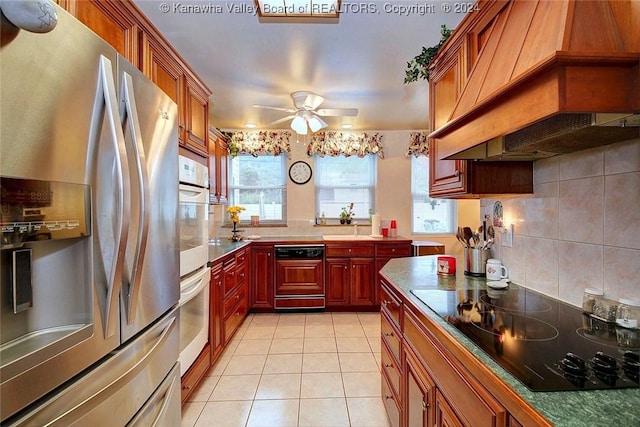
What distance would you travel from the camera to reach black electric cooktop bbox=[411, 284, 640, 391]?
73 cm

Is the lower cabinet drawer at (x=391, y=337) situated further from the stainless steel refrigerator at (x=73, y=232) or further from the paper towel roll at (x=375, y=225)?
the paper towel roll at (x=375, y=225)

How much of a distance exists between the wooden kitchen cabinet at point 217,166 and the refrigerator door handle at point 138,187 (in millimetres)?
2316

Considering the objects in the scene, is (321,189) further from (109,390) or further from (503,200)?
(109,390)

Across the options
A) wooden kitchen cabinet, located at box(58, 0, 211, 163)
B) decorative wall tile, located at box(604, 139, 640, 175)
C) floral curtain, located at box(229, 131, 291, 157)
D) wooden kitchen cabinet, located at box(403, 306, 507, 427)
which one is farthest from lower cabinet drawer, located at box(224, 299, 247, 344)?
decorative wall tile, located at box(604, 139, 640, 175)

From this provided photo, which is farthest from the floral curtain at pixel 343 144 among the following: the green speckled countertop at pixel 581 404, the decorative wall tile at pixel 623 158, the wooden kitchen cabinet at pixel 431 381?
the green speckled countertop at pixel 581 404

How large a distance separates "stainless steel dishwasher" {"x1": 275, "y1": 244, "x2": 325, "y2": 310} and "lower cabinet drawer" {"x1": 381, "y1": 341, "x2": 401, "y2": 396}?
6.40 feet

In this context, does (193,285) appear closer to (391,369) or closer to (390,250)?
(391,369)

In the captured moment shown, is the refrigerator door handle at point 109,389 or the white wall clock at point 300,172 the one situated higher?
the white wall clock at point 300,172

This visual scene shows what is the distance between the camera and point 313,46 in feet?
7.52

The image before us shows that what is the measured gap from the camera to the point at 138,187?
980 mm

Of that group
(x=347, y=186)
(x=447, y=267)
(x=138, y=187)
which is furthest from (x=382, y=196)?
(x=138, y=187)

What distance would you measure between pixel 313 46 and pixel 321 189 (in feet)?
8.14

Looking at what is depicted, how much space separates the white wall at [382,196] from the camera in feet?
14.9

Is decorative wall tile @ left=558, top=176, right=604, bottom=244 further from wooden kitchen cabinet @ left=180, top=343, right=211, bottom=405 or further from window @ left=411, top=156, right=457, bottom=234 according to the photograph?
window @ left=411, top=156, right=457, bottom=234
